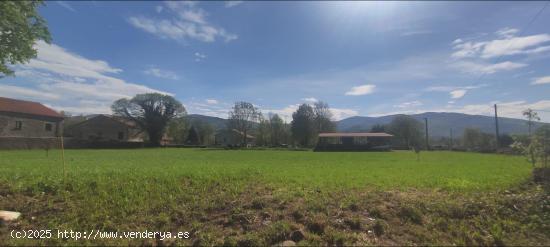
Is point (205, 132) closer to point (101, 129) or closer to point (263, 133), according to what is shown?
point (263, 133)

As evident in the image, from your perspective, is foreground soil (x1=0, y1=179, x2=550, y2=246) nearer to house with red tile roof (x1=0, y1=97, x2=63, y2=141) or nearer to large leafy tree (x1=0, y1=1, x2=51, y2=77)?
large leafy tree (x1=0, y1=1, x2=51, y2=77)

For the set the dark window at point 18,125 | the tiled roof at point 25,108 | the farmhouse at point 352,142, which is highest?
the tiled roof at point 25,108

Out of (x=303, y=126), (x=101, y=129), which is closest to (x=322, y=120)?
(x=303, y=126)

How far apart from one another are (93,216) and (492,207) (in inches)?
406

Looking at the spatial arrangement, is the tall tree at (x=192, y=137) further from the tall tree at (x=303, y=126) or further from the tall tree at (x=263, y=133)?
the tall tree at (x=303, y=126)

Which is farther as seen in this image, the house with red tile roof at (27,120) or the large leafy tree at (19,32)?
the house with red tile roof at (27,120)

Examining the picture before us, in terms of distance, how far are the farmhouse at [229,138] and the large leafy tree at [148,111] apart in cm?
2401

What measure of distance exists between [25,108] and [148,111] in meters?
25.8

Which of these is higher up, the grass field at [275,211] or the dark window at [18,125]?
the dark window at [18,125]

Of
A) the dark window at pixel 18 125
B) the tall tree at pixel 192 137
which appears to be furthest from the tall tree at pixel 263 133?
the dark window at pixel 18 125

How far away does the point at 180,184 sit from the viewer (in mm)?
10289

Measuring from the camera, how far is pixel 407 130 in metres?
97.8

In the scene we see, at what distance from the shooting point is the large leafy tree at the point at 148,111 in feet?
253

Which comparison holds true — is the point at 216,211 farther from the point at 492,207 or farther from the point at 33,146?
the point at 33,146
